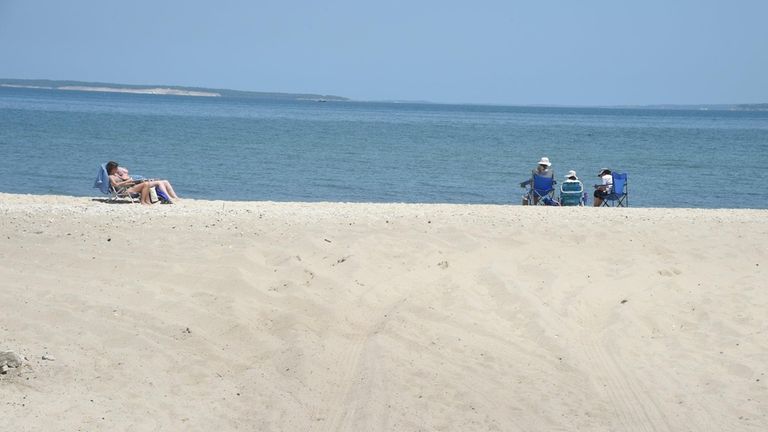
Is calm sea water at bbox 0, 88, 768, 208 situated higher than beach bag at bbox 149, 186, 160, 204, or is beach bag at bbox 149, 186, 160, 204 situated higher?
beach bag at bbox 149, 186, 160, 204

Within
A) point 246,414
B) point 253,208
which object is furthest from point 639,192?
point 246,414

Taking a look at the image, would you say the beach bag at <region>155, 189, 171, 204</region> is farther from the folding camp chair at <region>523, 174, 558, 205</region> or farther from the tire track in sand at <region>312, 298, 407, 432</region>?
the tire track in sand at <region>312, 298, 407, 432</region>

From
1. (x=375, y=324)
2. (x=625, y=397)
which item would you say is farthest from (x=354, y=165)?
(x=625, y=397)

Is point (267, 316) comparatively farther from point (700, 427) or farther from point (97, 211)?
point (97, 211)

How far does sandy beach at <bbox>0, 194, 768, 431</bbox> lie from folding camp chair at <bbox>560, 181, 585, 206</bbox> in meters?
4.44

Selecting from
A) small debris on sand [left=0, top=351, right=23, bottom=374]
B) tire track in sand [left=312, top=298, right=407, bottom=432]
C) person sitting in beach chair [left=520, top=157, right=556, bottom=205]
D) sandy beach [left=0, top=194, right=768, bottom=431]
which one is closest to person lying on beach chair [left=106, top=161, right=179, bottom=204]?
sandy beach [left=0, top=194, right=768, bottom=431]

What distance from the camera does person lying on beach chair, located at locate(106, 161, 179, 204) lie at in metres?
13.8

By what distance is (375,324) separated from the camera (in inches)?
314

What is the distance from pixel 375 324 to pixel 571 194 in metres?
8.51

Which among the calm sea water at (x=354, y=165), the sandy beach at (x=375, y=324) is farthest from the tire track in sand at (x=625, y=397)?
the calm sea water at (x=354, y=165)

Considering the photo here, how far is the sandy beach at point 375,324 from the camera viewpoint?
6.50m

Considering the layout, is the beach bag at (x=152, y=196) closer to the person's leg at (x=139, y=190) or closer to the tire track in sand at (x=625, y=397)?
the person's leg at (x=139, y=190)

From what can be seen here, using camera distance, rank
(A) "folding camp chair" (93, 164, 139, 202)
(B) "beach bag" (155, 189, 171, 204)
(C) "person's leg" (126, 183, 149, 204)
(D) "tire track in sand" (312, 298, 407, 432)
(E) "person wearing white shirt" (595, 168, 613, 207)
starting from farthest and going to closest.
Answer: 1. (E) "person wearing white shirt" (595, 168, 613, 207)
2. (A) "folding camp chair" (93, 164, 139, 202)
3. (B) "beach bag" (155, 189, 171, 204)
4. (C) "person's leg" (126, 183, 149, 204)
5. (D) "tire track in sand" (312, 298, 407, 432)

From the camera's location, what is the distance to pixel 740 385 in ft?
23.3
